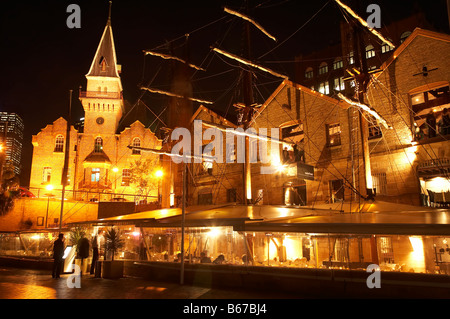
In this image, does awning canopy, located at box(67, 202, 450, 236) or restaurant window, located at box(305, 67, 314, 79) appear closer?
awning canopy, located at box(67, 202, 450, 236)

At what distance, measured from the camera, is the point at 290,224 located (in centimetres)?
1328

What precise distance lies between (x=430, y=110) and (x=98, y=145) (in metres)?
45.1

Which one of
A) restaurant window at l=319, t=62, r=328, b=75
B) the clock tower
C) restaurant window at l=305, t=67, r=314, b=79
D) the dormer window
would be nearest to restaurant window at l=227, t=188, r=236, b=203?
the clock tower

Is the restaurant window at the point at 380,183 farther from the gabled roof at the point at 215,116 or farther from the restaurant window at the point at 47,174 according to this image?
the restaurant window at the point at 47,174

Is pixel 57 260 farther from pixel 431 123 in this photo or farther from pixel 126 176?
pixel 126 176

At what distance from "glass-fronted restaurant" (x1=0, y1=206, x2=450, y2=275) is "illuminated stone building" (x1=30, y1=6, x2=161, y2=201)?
3163 cm

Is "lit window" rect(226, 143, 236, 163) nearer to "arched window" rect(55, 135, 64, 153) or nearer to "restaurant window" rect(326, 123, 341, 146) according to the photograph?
"restaurant window" rect(326, 123, 341, 146)

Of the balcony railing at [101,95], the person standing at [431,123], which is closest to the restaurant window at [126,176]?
the balcony railing at [101,95]

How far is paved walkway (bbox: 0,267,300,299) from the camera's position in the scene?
39.0 ft

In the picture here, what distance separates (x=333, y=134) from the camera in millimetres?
23453

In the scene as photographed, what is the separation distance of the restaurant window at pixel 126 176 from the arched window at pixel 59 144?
946 centimetres

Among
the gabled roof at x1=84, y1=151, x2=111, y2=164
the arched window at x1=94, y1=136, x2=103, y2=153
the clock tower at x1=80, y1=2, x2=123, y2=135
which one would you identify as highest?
the clock tower at x1=80, y1=2, x2=123, y2=135

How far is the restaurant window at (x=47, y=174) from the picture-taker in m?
52.0
